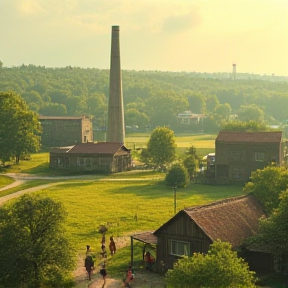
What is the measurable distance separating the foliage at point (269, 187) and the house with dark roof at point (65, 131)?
5550cm

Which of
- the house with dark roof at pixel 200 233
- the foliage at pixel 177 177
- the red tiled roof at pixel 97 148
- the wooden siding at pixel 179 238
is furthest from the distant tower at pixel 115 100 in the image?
the wooden siding at pixel 179 238

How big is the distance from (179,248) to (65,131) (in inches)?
2496

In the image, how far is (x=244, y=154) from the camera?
58.6 meters

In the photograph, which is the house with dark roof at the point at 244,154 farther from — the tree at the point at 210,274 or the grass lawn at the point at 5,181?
the tree at the point at 210,274

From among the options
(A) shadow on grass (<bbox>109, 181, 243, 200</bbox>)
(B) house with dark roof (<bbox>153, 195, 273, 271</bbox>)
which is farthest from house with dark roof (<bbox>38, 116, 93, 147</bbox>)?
(B) house with dark roof (<bbox>153, 195, 273, 271</bbox>)

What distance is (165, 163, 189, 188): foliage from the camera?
180 feet

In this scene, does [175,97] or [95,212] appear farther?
[175,97]

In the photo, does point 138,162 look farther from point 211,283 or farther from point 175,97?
point 175,97

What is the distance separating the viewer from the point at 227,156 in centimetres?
5944

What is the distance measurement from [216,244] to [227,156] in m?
37.1

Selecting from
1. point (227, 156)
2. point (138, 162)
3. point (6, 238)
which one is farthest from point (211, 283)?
point (138, 162)

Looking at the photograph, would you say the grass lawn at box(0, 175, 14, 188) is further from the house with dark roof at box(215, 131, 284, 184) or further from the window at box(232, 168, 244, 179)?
the window at box(232, 168, 244, 179)

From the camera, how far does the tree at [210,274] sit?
66.0 feet

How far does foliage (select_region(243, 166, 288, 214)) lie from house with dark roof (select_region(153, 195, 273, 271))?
12.5 ft
